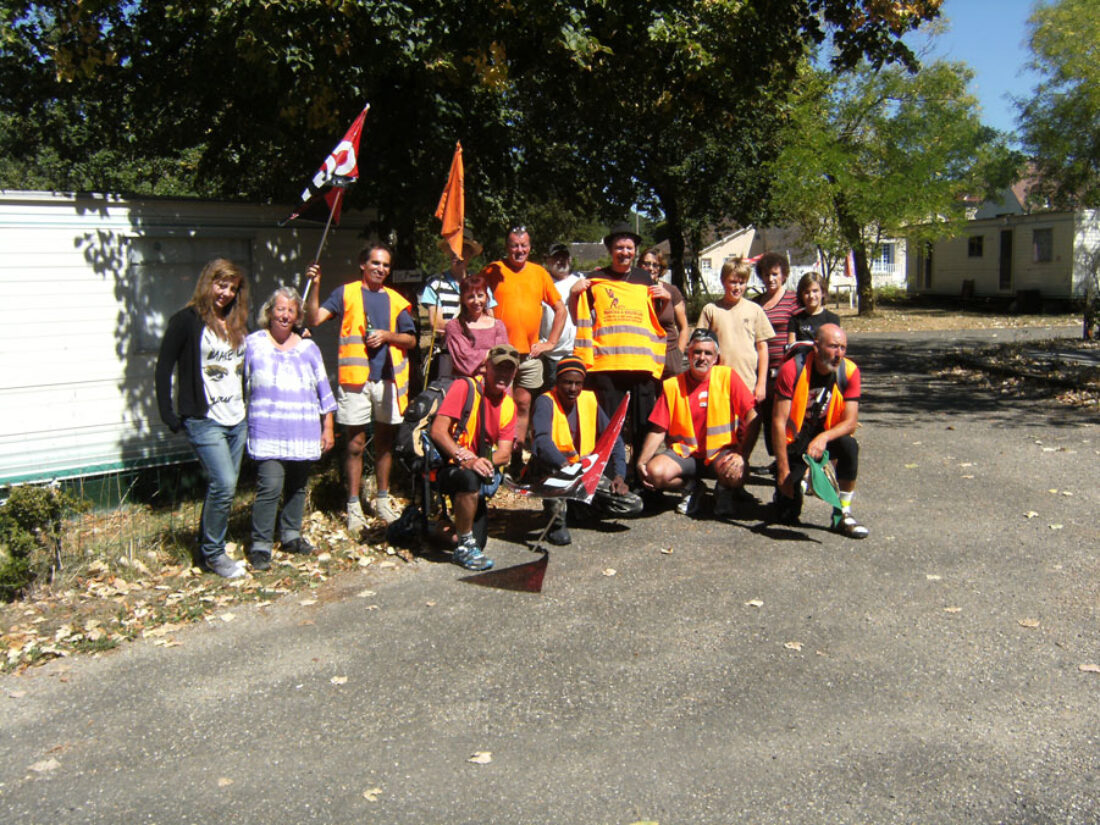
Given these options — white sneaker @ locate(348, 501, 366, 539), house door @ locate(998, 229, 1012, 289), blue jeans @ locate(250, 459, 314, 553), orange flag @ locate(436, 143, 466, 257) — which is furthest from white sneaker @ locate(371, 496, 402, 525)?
house door @ locate(998, 229, 1012, 289)

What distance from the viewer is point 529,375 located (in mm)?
7195

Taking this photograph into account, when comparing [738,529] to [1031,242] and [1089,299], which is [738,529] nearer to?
[1089,299]

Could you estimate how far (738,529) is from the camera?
6723mm

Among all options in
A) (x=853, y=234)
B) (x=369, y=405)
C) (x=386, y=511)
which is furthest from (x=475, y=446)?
(x=853, y=234)

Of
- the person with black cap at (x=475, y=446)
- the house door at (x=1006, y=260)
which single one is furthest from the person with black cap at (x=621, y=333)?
the house door at (x=1006, y=260)

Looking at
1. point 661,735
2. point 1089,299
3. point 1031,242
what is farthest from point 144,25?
point 1031,242

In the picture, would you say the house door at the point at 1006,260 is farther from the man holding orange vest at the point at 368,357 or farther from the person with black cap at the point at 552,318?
the man holding orange vest at the point at 368,357

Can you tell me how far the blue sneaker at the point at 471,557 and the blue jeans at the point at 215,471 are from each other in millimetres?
1429

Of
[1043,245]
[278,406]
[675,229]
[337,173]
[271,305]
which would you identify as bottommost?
[278,406]

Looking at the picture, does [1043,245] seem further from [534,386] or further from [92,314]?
[92,314]

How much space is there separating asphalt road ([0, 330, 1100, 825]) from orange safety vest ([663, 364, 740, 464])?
0.67 m

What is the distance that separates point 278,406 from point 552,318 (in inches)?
→ 98.5

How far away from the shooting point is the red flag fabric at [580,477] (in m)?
6.27

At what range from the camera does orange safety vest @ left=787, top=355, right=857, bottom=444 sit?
6.47 meters
